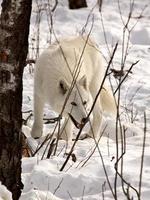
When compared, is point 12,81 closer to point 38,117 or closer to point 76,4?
point 38,117

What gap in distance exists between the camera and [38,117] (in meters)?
6.02

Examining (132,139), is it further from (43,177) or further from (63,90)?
(43,177)

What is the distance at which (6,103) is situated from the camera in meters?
3.26

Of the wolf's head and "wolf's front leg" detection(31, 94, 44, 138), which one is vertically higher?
the wolf's head

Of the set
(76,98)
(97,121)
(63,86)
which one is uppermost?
(63,86)

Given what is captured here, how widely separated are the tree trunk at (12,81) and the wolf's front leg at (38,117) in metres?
2.41

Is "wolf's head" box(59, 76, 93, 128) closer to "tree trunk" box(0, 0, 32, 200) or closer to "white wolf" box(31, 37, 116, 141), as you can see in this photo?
"white wolf" box(31, 37, 116, 141)

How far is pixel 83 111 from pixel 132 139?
588 millimetres

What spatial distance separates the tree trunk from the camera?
313cm

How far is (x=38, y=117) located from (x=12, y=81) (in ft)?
9.20

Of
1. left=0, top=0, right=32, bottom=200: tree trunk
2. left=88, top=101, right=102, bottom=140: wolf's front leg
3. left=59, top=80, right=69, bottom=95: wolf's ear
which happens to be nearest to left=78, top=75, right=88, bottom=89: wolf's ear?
left=59, top=80, right=69, bottom=95: wolf's ear

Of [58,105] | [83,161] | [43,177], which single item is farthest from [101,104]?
[43,177]

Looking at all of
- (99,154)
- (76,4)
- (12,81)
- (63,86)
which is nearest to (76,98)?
(63,86)

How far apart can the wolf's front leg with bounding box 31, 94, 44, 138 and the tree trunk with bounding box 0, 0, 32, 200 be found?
241 centimetres
